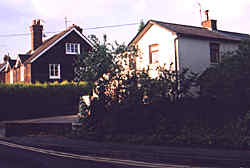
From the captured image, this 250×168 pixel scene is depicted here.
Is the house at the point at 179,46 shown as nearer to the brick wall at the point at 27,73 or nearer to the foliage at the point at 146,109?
the foliage at the point at 146,109

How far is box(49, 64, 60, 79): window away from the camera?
33.7 metres

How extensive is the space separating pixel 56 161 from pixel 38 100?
17308 mm

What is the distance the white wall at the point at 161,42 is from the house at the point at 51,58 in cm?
1306

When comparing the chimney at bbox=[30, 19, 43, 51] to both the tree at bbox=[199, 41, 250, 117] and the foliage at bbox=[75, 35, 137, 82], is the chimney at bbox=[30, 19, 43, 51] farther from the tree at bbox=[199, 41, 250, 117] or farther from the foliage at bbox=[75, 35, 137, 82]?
the tree at bbox=[199, 41, 250, 117]

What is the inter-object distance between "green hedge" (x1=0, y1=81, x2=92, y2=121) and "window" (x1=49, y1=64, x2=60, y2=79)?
23.2ft

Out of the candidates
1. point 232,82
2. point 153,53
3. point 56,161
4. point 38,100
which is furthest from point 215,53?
point 56,161

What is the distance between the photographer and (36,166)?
27.8 ft

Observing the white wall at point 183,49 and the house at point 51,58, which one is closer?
the white wall at point 183,49

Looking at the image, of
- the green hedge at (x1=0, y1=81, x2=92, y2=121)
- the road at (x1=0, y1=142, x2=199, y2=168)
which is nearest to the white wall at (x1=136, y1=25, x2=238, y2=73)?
the green hedge at (x1=0, y1=81, x2=92, y2=121)

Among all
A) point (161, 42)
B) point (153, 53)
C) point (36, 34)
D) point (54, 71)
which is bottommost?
point (54, 71)

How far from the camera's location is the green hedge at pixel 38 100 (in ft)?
77.7

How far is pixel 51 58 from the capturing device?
1328 inches

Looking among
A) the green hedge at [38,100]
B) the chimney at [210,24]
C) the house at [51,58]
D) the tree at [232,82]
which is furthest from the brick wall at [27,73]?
the tree at [232,82]

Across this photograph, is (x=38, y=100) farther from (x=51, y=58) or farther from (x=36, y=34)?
(x=36, y=34)
